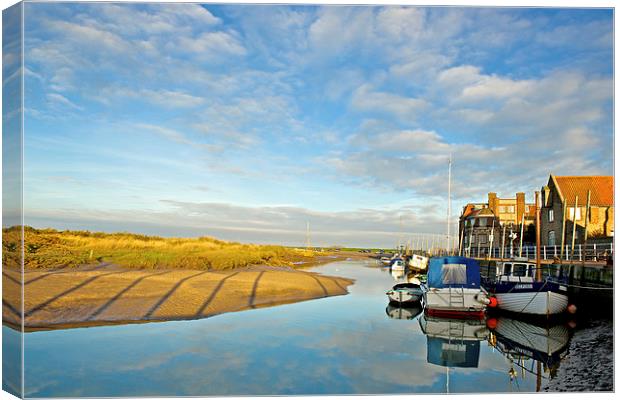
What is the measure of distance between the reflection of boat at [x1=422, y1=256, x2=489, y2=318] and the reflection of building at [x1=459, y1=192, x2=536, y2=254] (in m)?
33.4

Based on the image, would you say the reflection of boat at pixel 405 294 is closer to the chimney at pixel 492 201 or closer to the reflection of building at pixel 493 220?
the reflection of building at pixel 493 220

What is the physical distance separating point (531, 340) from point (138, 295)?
16939 mm

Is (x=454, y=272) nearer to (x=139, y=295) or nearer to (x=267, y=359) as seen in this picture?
(x=267, y=359)

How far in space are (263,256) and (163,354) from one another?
4200 centimetres

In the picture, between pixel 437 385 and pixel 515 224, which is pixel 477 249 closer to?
pixel 515 224

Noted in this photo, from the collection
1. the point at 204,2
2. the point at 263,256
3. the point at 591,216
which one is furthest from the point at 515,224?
the point at 204,2

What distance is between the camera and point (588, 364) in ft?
44.1

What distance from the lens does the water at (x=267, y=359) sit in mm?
10500

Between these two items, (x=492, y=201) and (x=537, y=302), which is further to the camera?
(x=492, y=201)

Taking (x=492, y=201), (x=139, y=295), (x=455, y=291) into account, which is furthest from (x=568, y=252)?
(x=492, y=201)

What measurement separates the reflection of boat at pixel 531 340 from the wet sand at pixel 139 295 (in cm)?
1072

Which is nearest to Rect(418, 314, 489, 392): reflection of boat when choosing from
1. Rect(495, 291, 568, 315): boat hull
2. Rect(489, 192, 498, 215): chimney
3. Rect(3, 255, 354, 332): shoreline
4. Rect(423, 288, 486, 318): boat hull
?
Rect(423, 288, 486, 318): boat hull

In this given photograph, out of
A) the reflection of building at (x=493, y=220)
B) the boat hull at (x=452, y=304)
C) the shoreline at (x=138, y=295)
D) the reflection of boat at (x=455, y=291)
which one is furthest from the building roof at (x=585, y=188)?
the shoreline at (x=138, y=295)

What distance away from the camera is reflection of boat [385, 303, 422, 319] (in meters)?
A: 22.7
